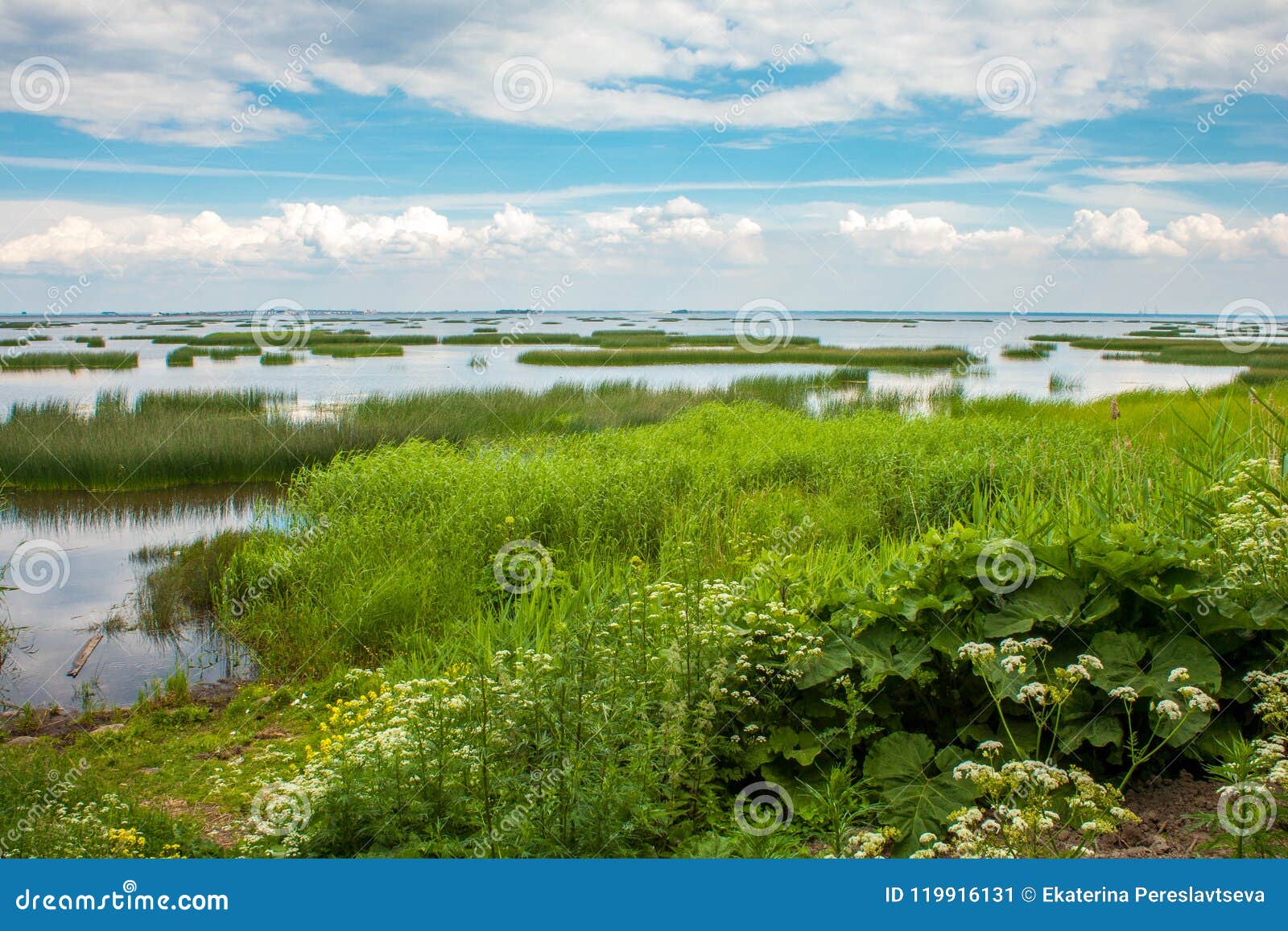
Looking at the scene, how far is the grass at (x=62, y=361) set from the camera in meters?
31.8

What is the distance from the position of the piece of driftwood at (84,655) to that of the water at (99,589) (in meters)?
0.05

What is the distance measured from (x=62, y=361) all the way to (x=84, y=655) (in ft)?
103

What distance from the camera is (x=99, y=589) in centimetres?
946

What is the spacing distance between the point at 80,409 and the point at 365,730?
18141 millimetres

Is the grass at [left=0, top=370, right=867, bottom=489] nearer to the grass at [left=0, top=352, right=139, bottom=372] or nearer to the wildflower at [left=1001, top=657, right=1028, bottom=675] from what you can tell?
the wildflower at [left=1001, top=657, right=1028, bottom=675]

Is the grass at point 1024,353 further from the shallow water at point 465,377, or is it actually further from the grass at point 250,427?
the grass at point 250,427

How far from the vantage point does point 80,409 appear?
59.5 feet

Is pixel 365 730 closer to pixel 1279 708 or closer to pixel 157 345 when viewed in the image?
pixel 1279 708

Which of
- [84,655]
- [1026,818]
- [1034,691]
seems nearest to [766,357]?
[84,655]

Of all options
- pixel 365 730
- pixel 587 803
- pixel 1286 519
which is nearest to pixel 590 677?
pixel 587 803

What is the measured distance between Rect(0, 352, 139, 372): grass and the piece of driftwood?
93.9ft

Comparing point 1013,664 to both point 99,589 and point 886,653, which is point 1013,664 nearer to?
point 886,653

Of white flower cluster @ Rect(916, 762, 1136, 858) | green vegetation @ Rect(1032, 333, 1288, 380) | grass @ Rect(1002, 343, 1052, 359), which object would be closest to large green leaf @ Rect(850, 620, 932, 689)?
white flower cluster @ Rect(916, 762, 1136, 858)

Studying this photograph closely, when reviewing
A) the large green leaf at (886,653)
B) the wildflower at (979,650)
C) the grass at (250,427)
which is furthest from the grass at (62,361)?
the wildflower at (979,650)
